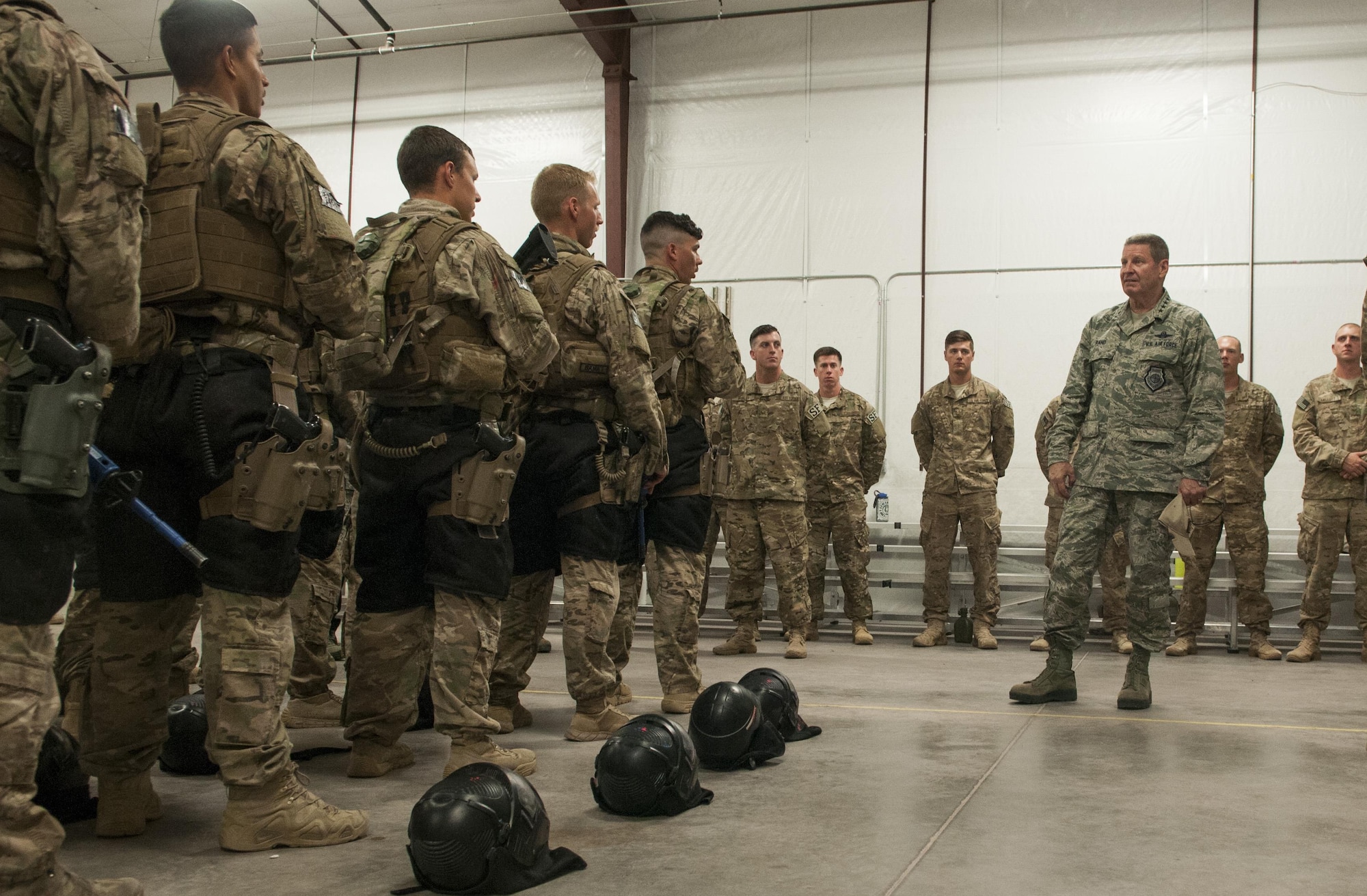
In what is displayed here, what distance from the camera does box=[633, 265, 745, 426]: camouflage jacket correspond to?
4387mm

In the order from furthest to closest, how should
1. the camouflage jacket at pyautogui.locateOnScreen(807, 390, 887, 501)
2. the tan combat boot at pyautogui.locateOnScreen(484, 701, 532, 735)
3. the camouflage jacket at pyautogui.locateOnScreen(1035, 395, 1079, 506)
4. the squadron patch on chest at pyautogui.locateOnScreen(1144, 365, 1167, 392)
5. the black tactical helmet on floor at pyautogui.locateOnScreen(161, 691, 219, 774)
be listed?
1. the camouflage jacket at pyautogui.locateOnScreen(1035, 395, 1079, 506)
2. the camouflage jacket at pyautogui.locateOnScreen(807, 390, 887, 501)
3. the squadron patch on chest at pyautogui.locateOnScreen(1144, 365, 1167, 392)
4. the tan combat boot at pyautogui.locateOnScreen(484, 701, 532, 735)
5. the black tactical helmet on floor at pyautogui.locateOnScreen(161, 691, 219, 774)

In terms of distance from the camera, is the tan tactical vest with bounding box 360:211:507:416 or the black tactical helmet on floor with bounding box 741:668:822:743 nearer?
the tan tactical vest with bounding box 360:211:507:416

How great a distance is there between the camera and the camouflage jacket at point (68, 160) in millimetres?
1840

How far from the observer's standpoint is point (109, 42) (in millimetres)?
11148

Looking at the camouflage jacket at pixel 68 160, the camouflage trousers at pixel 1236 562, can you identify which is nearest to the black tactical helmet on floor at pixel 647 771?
the camouflage jacket at pixel 68 160

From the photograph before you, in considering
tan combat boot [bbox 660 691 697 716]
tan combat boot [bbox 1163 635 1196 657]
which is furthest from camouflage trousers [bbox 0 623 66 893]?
tan combat boot [bbox 1163 635 1196 657]

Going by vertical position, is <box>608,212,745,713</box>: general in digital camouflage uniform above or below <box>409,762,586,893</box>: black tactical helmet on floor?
above

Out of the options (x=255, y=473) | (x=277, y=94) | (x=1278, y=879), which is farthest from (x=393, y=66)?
(x=1278, y=879)

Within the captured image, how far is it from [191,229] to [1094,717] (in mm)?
3683

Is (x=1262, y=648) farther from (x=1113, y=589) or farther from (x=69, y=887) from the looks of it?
(x=69, y=887)

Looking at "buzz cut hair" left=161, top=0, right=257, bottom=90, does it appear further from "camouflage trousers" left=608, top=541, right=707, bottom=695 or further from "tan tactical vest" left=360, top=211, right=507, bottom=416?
"camouflage trousers" left=608, top=541, right=707, bottom=695

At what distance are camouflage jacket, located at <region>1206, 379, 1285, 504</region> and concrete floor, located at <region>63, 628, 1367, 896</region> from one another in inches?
94.5

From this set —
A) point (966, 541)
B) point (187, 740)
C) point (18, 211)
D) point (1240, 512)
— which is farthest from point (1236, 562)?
point (18, 211)

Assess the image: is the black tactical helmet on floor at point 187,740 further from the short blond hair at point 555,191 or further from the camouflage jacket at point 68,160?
the short blond hair at point 555,191
